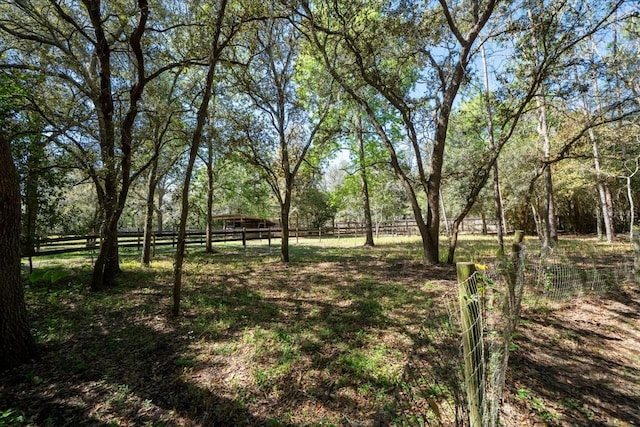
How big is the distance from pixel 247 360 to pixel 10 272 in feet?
10.1

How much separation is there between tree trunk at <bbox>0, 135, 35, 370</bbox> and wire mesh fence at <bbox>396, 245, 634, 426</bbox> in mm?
4609

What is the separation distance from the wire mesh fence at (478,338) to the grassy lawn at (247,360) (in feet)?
0.12

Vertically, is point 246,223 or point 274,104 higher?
point 274,104

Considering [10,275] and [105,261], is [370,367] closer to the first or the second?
[10,275]

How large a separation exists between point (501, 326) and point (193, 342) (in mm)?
4610

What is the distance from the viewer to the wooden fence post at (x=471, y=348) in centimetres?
198

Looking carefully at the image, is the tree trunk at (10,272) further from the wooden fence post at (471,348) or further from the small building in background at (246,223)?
the small building in background at (246,223)

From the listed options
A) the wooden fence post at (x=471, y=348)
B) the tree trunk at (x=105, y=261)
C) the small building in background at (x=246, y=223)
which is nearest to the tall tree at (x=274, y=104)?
the tree trunk at (x=105, y=261)

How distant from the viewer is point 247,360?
383cm

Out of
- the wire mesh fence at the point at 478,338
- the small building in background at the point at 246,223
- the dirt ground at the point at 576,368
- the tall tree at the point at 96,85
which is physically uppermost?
the tall tree at the point at 96,85

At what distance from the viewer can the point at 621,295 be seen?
5945 millimetres

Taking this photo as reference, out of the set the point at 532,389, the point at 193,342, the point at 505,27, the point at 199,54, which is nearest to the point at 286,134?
the point at 199,54

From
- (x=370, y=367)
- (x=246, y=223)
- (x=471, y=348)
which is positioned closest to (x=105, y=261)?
(x=370, y=367)

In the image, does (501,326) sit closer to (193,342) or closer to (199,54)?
(193,342)
